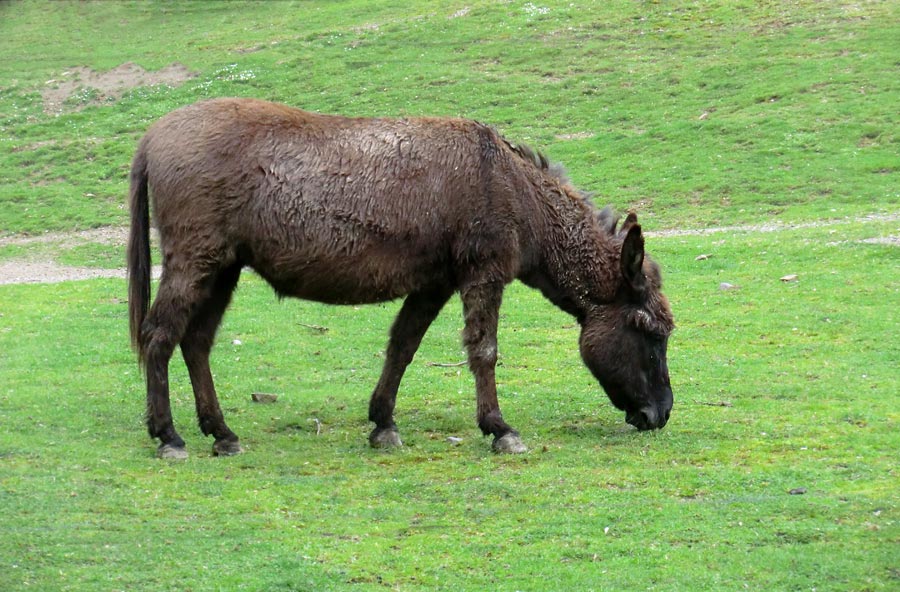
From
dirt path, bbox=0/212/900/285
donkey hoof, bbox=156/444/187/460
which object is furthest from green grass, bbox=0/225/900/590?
dirt path, bbox=0/212/900/285

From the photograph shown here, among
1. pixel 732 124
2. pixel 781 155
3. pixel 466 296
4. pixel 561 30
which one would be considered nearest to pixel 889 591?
pixel 466 296

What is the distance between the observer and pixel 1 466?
8445 millimetres

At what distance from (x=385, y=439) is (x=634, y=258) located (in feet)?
7.98

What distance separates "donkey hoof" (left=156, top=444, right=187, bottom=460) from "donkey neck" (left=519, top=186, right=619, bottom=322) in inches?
118

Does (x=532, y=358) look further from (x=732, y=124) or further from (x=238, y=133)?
(x=732, y=124)

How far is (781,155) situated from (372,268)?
14.8 meters

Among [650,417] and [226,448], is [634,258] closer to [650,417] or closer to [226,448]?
[650,417]

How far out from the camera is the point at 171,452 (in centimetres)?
884

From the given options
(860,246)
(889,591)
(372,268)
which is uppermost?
(372,268)

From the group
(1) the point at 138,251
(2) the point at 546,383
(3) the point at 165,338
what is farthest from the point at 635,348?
(1) the point at 138,251

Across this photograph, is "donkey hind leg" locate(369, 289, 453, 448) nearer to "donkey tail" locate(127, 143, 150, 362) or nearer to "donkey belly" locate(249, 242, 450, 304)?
A: "donkey belly" locate(249, 242, 450, 304)

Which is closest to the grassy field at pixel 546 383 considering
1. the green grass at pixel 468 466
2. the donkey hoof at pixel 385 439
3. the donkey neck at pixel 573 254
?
the green grass at pixel 468 466

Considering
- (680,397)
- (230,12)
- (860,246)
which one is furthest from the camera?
(230,12)

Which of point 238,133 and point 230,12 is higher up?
point 238,133
